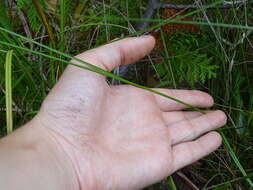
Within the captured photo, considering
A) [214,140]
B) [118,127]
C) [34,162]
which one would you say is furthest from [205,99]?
[34,162]

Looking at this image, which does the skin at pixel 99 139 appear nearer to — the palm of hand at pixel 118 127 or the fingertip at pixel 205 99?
the palm of hand at pixel 118 127

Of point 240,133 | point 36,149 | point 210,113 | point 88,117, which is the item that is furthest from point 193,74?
point 36,149

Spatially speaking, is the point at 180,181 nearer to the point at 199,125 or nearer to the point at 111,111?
the point at 199,125

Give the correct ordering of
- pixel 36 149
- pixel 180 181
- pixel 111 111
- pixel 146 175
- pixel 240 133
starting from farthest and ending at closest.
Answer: pixel 180 181 < pixel 240 133 < pixel 111 111 < pixel 146 175 < pixel 36 149

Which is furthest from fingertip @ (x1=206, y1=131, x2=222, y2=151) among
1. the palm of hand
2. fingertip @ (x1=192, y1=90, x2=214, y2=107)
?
fingertip @ (x1=192, y1=90, x2=214, y2=107)

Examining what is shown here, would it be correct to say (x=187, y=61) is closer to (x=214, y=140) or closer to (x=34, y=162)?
(x=214, y=140)

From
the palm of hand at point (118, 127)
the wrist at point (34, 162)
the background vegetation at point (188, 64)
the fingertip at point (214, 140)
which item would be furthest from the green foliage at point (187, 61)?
the wrist at point (34, 162)

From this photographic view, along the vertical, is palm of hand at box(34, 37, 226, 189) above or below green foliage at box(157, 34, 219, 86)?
below

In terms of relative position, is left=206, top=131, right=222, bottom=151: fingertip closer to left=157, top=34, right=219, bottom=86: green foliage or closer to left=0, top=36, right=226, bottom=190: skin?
left=0, top=36, right=226, bottom=190: skin
